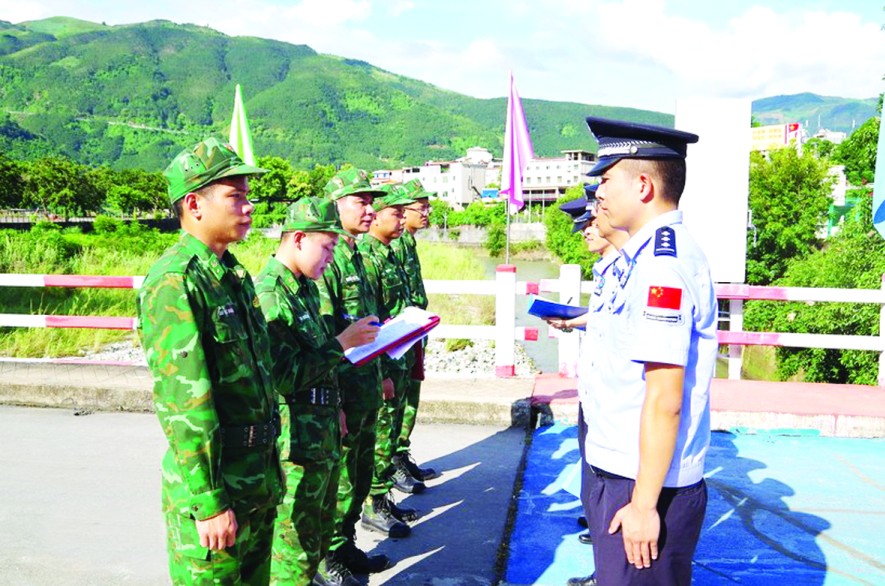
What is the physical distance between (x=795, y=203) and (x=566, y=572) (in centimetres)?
3098

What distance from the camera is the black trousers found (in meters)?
2.19

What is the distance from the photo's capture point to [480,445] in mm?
6238

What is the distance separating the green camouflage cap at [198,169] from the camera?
253 centimetres

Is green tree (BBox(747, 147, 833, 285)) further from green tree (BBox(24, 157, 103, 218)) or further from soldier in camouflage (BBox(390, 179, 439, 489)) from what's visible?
green tree (BBox(24, 157, 103, 218))

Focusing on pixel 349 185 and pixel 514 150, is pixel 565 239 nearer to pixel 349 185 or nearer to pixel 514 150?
pixel 514 150

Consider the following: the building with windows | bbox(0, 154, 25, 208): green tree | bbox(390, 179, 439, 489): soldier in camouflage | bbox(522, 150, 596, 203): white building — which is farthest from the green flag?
the building with windows

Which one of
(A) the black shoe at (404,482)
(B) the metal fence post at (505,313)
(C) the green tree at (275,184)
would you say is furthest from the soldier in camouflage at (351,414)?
(C) the green tree at (275,184)

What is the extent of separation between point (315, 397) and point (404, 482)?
7.28ft

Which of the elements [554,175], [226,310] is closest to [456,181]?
[554,175]

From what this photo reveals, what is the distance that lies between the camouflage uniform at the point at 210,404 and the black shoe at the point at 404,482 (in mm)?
2563

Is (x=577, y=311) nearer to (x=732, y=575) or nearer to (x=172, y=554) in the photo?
(x=732, y=575)

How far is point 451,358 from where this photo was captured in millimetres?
12164

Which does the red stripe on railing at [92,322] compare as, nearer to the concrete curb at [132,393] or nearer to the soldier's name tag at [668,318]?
the concrete curb at [132,393]

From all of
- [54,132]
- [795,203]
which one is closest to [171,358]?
[795,203]
